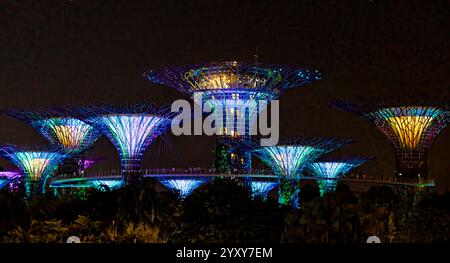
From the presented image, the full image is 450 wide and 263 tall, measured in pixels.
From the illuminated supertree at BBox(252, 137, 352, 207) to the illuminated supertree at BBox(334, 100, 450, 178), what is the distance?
22.0 ft

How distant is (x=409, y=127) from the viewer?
80750 mm

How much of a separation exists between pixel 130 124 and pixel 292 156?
17.4 m

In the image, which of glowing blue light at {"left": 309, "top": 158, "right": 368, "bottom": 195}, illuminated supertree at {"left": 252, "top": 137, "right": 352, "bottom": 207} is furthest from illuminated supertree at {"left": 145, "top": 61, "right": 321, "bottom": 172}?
glowing blue light at {"left": 309, "top": 158, "right": 368, "bottom": 195}

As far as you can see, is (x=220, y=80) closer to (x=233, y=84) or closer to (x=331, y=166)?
(x=233, y=84)

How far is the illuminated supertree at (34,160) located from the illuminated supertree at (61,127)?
2573mm

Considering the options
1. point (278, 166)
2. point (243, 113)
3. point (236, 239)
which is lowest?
point (236, 239)

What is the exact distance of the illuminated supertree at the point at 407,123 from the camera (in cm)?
7962

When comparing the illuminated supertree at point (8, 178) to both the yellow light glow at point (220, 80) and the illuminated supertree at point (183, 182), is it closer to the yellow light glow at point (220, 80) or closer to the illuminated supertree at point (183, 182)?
the illuminated supertree at point (183, 182)

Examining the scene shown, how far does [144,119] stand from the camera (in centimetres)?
7012

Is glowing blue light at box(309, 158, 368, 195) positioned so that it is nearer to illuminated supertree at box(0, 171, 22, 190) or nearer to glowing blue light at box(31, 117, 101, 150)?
glowing blue light at box(31, 117, 101, 150)
